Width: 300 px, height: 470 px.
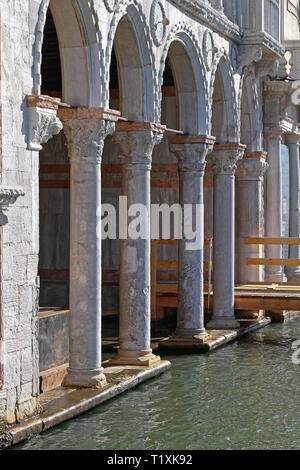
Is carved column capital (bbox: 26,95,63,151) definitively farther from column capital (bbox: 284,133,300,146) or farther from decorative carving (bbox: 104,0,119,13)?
column capital (bbox: 284,133,300,146)

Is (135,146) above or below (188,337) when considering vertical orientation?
above

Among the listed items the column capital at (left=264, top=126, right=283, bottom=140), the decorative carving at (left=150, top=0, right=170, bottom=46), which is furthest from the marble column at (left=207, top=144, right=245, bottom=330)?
the decorative carving at (left=150, top=0, right=170, bottom=46)

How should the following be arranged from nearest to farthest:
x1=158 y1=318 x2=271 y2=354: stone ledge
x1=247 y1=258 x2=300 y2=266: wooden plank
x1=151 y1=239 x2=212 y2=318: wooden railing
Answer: x1=158 y1=318 x2=271 y2=354: stone ledge
x1=151 y1=239 x2=212 y2=318: wooden railing
x1=247 y1=258 x2=300 y2=266: wooden plank

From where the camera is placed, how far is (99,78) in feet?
39.1

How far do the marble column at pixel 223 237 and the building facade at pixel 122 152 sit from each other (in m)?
0.02

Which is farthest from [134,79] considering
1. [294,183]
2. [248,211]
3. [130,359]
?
[294,183]

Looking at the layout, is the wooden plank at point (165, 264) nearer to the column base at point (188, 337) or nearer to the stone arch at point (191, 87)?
the column base at point (188, 337)

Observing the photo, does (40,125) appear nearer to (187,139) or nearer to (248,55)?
(187,139)

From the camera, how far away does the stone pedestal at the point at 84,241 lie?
11828 mm

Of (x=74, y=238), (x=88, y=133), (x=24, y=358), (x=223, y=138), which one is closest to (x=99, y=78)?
(x=88, y=133)

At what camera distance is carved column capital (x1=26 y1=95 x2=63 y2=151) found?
10.2 meters

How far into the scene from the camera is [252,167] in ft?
66.7

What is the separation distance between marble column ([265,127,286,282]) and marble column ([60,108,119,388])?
34.2 feet

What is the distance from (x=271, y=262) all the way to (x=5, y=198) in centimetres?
1067
